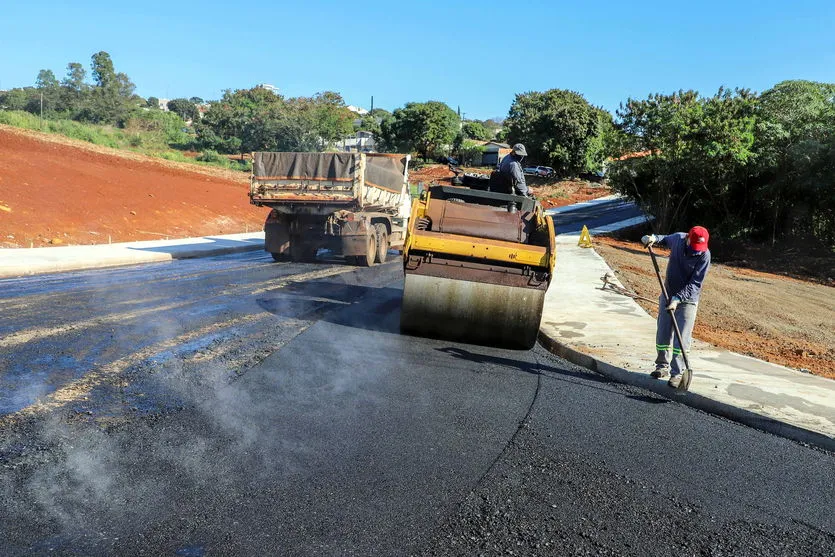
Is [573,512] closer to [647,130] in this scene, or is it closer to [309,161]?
[309,161]

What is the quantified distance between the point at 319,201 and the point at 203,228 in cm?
1340

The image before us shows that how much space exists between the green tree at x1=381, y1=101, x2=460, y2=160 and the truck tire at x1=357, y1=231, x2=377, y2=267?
4827 cm

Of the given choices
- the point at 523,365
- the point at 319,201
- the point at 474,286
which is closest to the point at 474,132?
the point at 319,201

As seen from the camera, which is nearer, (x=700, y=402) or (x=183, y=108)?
(x=700, y=402)

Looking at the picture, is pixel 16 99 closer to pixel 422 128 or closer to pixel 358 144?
pixel 422 128

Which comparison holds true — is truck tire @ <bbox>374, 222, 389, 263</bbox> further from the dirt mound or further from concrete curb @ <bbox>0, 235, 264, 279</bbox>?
the dirt mound

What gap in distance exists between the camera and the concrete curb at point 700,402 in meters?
5.97

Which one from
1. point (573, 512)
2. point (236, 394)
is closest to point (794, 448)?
point (573, 512)

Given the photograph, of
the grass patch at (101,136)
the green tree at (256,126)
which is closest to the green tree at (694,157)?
the grass patch at (101,136)

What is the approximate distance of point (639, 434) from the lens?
231 inches

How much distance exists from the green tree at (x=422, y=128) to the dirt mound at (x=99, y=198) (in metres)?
26.5

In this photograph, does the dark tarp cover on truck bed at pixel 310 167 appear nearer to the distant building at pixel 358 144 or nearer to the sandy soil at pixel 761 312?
the distant building at pixel 358 144

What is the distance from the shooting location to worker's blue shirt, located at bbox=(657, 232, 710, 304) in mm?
7270

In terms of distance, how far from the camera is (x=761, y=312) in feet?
46.9
